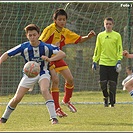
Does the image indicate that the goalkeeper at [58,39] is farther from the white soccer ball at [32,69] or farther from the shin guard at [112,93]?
the shin guard at [112,93]

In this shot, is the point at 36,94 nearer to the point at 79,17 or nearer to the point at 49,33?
the point at 79,17

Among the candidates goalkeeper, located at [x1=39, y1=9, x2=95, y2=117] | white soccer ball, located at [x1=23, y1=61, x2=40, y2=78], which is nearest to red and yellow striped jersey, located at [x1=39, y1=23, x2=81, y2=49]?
goalkeeper, located at [x1=39, y1=9, x2=95, y2=117]

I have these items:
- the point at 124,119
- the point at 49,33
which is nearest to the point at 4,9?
the point at 49,33

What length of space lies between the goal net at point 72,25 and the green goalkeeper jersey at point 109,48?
2.91 m

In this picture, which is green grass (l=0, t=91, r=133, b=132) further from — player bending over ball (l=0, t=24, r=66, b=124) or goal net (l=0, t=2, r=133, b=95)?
goal net (l=0, t=2, r=133, b=95)

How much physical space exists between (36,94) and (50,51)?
7.65 m

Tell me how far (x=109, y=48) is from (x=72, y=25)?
13.7 feet

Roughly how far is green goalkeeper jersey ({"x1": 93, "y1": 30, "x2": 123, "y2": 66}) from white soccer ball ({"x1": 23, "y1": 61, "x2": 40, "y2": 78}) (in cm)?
383

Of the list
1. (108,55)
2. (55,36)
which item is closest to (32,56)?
(55,36)

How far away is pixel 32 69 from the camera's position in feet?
28.2

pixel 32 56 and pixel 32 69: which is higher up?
pixel 32 56

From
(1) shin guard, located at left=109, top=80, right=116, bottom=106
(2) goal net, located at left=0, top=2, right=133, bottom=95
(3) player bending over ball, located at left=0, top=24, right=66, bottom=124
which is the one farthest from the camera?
(2) goal net, located at left=0, top=2, right=133, bottom=95

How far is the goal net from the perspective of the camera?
51.2ft

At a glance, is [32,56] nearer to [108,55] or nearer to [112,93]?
[108,55]
